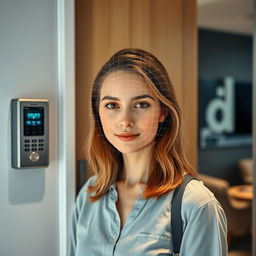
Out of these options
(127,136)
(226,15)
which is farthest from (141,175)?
(226,15)

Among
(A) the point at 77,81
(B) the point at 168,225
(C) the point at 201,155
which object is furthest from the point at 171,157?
(C) the point at 201,155

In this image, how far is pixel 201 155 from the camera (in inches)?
164

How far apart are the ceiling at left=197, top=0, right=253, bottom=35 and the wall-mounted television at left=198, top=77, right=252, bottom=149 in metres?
0.58

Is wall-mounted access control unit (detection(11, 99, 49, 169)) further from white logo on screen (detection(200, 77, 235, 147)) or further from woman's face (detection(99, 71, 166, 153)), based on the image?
white logo on screen (detection(200, 77, 235, 147))

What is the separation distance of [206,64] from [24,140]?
3455 millimetres

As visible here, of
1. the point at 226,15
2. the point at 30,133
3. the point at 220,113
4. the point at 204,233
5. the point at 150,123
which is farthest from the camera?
the point at 220,113

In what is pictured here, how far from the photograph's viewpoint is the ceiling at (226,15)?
3.23m

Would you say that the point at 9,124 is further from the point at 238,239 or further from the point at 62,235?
the point at 238,239

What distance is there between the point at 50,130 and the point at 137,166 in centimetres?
31

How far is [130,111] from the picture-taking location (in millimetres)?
986

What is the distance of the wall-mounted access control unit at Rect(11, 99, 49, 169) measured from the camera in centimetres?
109

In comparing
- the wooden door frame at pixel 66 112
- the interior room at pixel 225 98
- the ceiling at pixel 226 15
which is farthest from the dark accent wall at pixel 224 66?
the wooden door frame at pixel 66 112

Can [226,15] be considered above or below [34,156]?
above
